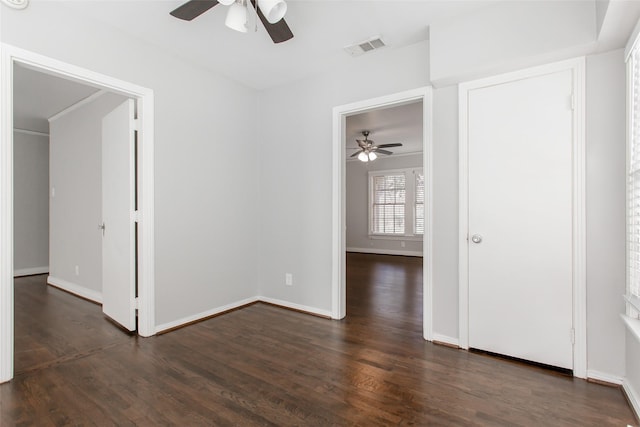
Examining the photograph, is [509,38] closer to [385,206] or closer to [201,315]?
[201,315]


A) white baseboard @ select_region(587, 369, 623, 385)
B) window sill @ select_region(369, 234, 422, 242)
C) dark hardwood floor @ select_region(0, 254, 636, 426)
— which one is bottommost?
dark hardwood floor @ select_region(0, 254, 636, 426)

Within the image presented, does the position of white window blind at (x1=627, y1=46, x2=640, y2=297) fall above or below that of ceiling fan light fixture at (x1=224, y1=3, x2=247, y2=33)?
below

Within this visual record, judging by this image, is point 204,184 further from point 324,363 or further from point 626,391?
point 626,391

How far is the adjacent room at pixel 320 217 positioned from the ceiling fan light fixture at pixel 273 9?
1cm

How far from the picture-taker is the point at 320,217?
3508mm

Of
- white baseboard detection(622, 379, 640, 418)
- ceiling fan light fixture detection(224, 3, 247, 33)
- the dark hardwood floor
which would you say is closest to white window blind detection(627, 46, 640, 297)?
white baseboard detection(622, 379, 640, 418)

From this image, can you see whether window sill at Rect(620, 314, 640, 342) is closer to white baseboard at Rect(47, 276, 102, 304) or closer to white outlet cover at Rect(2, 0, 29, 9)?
white outlet cover at Rect(2, 0, 29, 9)

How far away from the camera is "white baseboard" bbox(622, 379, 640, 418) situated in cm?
178

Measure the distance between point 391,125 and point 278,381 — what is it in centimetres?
499

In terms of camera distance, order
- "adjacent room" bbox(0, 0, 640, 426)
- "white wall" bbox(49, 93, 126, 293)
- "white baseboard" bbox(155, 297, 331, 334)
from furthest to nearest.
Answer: "white wall" bbox(49, 93, 126, 293)
"white baseboard" bbox(155, 297, 331, 334)
"adjacent room" bbox(0, 0, 640, 426)

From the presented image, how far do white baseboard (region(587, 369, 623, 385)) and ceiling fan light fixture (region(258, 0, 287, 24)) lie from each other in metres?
3.13

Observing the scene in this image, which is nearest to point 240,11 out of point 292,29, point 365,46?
point 292,29

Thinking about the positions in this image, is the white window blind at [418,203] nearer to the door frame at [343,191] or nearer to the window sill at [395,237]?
the window sill at [395,237]

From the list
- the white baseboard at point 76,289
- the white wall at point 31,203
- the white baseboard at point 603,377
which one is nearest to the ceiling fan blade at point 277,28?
the white baseboard at point 603,377
